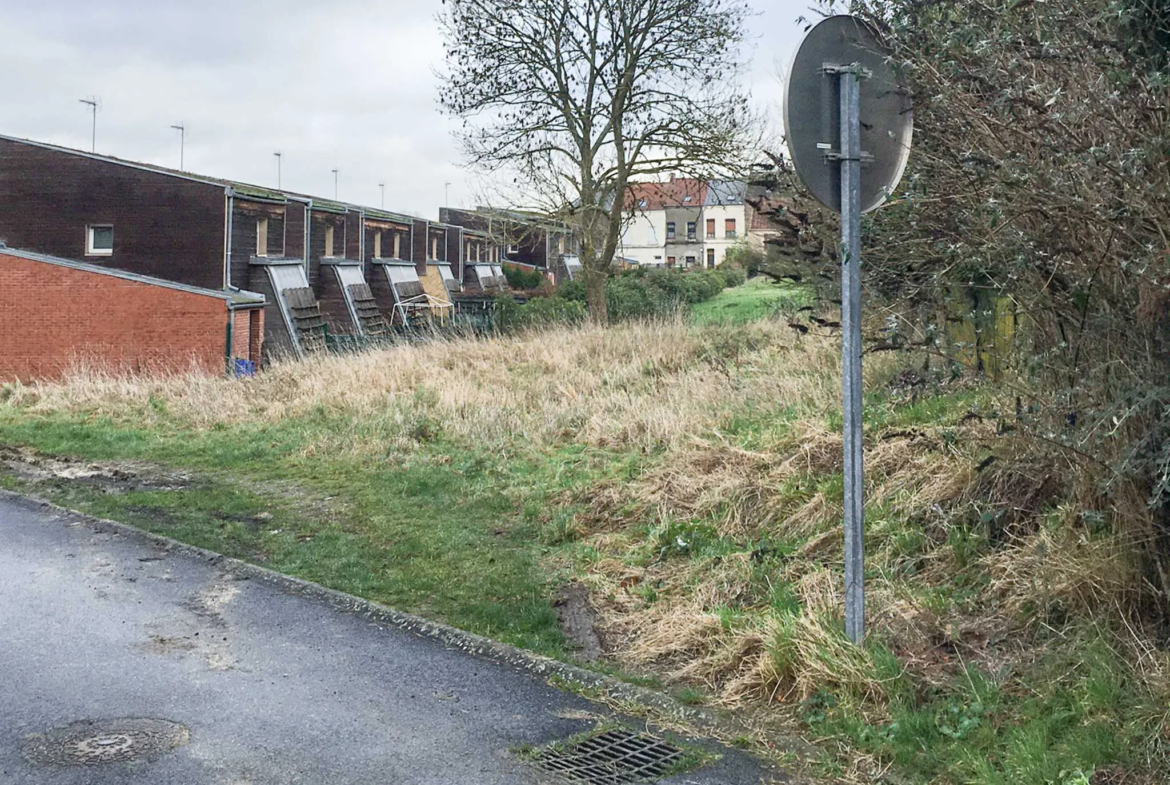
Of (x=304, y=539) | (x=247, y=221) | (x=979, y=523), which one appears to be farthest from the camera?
(x=247, y=221)

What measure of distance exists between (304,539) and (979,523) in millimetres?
5595

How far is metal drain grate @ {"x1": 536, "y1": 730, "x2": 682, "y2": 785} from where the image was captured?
4789mm

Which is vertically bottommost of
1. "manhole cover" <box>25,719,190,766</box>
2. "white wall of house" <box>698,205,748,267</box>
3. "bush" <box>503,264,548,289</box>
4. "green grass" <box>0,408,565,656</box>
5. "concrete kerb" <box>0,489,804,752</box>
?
"manhole cover" <box>25,719,190,766</box>

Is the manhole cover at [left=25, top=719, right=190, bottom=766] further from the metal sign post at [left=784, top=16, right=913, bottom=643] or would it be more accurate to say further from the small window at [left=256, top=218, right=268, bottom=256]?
the small window at [left=256, top=218, right=268, bottom=256]

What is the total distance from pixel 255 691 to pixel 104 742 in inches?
34.5

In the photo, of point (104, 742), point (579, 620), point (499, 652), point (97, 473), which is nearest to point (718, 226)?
point (97, 473)

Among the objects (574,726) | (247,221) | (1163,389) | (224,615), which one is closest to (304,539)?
(224,615)

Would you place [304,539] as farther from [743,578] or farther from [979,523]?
[979,523]

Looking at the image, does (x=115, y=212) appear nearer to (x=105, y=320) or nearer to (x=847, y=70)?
(x=105, y=320)

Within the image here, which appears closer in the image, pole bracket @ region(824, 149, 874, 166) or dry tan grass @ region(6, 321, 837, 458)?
pole bracket @ region(824, 149, 874, 166)

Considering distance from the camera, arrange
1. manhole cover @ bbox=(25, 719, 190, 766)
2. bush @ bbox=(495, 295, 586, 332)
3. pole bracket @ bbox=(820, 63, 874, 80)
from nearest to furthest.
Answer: manhole cover @ bbox=(25, 719, 190, 766), pole bracket @ bbox=(820, 63, 874, 80), bush @ bbox=(495, 295, 586, 332)

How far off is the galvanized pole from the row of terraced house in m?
23.1

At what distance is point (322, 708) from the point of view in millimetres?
5629

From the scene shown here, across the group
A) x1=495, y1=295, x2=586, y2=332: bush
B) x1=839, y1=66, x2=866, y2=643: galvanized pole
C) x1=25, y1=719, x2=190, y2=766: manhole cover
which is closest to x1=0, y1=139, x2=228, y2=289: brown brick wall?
x1=495, y1=295, x2=586, y2=332: bush
